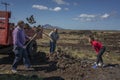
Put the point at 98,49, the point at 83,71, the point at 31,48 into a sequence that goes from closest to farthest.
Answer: the point at 83,71
the point at 98,49
the point at 31,48

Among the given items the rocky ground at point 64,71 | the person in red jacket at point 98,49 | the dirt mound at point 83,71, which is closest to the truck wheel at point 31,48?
the rocky ground at point 64,71

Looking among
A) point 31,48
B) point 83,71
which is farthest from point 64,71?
point 31,48

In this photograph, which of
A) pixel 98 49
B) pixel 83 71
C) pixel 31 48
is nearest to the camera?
pixel 83 71

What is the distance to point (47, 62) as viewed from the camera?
14766mm

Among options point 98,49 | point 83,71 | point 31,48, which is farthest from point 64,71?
point 31,48

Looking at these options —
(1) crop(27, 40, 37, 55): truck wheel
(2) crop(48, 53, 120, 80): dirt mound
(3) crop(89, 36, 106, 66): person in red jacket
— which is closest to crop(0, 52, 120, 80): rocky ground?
(2) crop(48, 53, 120, 80): dirt mound

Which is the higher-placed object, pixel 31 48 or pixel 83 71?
pixel 31 48

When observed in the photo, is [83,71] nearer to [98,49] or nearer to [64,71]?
[64,71]

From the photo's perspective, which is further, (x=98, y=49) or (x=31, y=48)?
(x=31, y=48)

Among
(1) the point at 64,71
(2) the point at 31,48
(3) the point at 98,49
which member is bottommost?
(1) the point at 64,71

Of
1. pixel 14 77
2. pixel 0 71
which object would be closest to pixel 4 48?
pixel 0 71

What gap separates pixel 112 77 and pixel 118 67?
223 centimetres

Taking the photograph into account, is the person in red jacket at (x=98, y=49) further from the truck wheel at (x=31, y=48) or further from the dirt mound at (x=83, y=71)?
the truck wheel at (x=31, y=48)

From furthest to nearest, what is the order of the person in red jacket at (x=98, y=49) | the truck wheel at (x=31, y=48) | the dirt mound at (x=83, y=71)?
the truck wheel at (x=31, y=48), the person in red jacket at (x=98, y=49), the dirt mound at (x=83, y=71)
